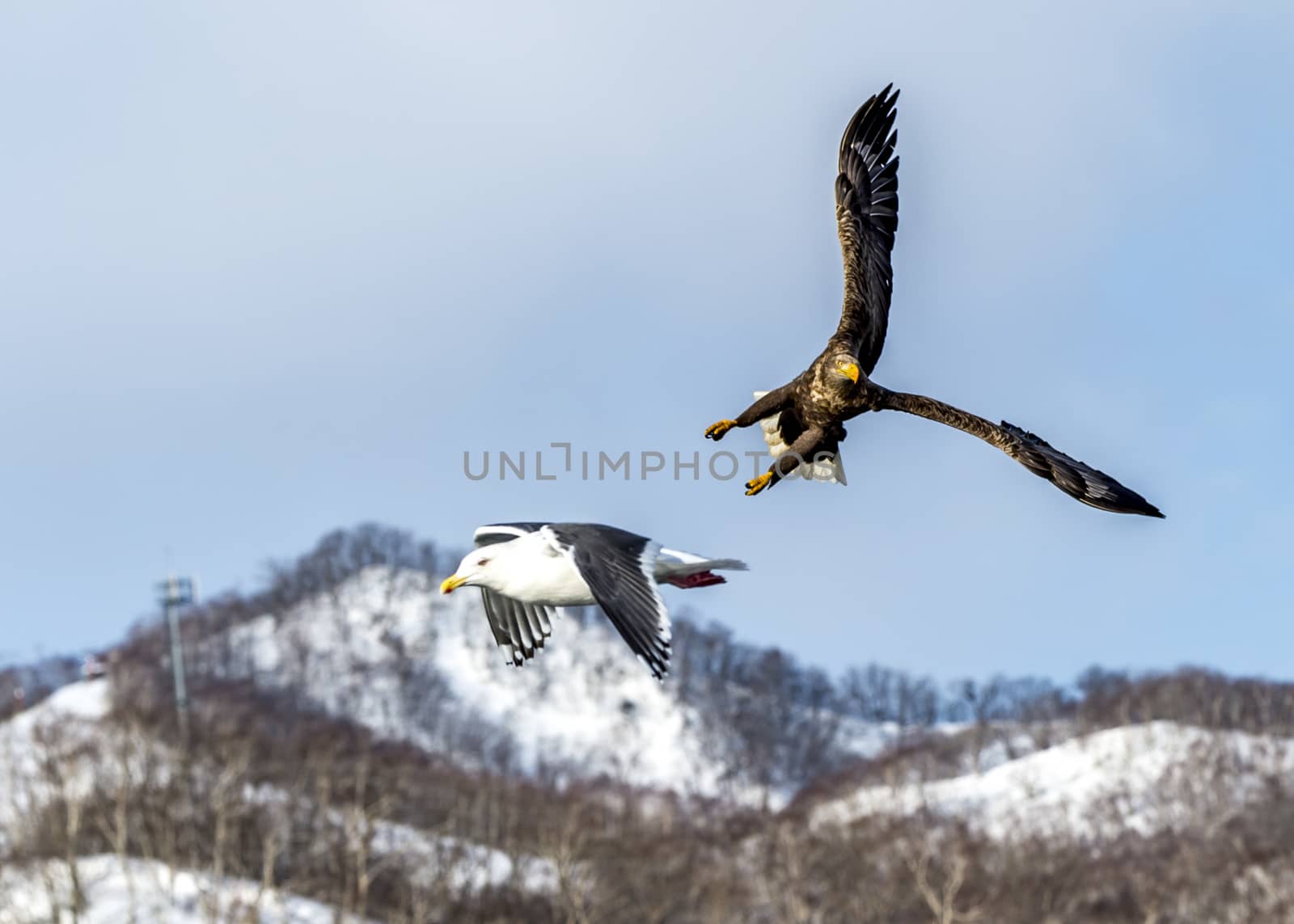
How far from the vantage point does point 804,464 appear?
12.3m

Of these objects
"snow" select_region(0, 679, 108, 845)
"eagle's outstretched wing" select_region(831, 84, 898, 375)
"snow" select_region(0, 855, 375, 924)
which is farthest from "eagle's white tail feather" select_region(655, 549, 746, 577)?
"snow" select_region(0, 679, 108, 845)

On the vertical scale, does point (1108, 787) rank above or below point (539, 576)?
above

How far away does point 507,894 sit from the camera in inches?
3472

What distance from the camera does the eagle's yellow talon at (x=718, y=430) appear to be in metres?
12.6

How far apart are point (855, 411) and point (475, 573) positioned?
2.59 m

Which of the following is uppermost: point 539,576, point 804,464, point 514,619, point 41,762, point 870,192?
point 41,762

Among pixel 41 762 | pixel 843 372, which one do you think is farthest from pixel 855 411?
pixel 41 762

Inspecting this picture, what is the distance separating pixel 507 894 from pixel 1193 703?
89.7 meters

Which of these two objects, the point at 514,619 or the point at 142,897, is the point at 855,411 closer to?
the point at 514,619

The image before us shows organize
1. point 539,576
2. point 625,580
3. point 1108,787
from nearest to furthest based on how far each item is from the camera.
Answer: point 625,580
point 539,576
point 1108,787

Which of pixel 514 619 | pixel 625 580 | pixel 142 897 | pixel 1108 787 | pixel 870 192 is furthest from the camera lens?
pixel 1108 787

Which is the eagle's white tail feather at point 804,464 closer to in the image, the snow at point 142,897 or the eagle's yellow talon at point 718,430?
the eagle's yellow talon at point 718,430

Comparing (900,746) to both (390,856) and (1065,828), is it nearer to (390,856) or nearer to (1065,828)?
(1065,828)

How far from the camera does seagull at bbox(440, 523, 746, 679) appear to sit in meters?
11.1
